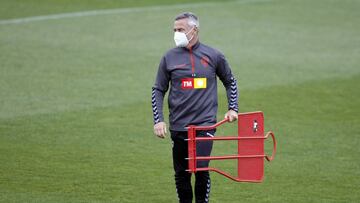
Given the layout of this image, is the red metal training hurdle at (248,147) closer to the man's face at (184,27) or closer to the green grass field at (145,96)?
the man's face at (184,27)

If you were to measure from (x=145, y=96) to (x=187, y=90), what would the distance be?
763cm

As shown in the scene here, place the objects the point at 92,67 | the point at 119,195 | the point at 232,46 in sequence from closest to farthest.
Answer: the point at 119,195 → the point at 92,67 → the point at 232,46

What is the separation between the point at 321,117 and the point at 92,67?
18.4 ft

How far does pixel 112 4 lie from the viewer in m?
27.0

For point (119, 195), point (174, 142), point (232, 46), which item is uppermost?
point (232, 46)

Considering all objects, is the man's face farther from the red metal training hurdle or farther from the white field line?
the white field line

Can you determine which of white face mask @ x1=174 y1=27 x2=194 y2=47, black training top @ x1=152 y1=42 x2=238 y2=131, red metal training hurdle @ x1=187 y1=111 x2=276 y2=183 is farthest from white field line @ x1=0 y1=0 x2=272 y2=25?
red metal training hurdle @ x1=187 y1=111 x2=276 y2=183

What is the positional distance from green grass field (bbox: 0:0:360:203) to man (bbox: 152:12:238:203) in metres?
1.36

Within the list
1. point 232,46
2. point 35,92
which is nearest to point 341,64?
point 232,46

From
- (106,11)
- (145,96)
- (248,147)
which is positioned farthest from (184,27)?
(106,11)

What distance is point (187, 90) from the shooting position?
8.95 metres

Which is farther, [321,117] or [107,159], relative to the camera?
[321,117]

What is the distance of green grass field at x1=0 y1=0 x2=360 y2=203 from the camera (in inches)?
436

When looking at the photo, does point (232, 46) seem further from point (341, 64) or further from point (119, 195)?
point (119, 195)
